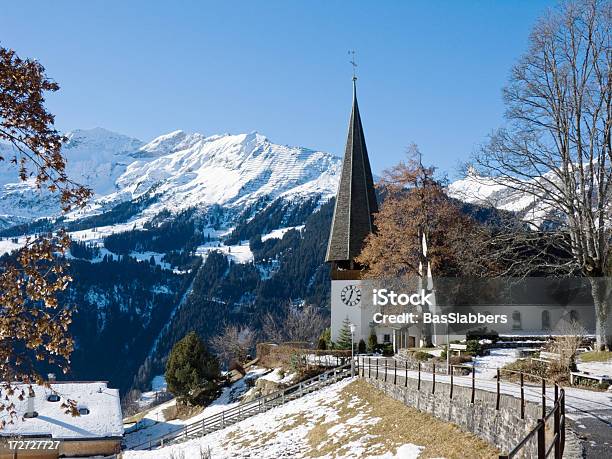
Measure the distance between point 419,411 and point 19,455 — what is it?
2133 cm

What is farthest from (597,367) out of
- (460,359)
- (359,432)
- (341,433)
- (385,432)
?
(341,433)

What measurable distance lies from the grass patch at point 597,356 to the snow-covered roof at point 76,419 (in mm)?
23412

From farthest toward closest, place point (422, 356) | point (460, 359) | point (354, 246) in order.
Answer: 1. point (354, 246)
2. point (422, 356)
3. point (460, 359)

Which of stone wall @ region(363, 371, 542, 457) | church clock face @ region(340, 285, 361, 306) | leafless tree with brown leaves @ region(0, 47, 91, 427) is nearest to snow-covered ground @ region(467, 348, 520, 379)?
stone wall @ region(363, 371, 542, 457)

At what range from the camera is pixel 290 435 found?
23188 mm

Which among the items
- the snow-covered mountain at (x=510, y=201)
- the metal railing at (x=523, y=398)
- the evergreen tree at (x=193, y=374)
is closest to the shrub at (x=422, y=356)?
the metal railing at (x=523, y=398)

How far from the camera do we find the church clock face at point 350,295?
40.7m

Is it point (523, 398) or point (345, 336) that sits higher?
point (345, 336)

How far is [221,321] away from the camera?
179250 millimetres

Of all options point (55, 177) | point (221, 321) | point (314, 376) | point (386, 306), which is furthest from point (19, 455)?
point (221, 321)

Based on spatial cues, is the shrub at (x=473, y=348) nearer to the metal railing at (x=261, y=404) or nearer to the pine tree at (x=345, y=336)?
the metal railing at (x=261, y=404)

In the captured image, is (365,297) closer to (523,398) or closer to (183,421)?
(183,421)

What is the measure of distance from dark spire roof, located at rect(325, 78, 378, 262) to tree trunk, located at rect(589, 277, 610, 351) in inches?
793

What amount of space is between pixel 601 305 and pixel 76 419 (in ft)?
94.6
